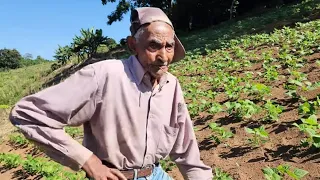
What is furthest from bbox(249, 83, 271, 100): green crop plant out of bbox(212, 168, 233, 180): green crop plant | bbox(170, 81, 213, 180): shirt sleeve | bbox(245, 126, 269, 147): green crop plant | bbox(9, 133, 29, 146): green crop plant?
bbox(9, 133, 29, 146): green crop plant

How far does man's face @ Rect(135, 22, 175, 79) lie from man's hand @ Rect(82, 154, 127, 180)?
1.79 feet

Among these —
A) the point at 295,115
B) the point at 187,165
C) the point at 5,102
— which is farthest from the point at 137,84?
the point at 5,102

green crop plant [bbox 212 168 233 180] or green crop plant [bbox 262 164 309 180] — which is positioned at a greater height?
green crop plant [bbox 262 164 309 180]

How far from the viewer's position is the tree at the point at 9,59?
66.9 metres

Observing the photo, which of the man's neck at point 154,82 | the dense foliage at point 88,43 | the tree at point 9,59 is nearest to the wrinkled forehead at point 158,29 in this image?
the man's neck at point 154,82

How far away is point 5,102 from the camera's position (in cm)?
1928

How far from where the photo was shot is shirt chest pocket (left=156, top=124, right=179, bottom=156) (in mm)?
2242

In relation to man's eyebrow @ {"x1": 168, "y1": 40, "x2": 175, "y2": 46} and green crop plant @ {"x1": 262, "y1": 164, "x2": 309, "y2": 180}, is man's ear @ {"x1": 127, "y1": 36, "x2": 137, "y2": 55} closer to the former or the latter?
man's eyebrow @ {"x1": 168, "y1": 40, "x2": 175, "y2": 46}

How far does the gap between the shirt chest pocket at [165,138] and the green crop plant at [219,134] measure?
3.00 metres

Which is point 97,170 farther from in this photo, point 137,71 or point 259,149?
point 259,149

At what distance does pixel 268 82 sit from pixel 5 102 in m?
15.0

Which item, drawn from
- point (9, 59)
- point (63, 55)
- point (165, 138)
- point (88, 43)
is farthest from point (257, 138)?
point (9, 59)

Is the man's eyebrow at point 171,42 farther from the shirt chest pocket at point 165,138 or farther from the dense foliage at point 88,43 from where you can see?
the dense foliage at point 88,43

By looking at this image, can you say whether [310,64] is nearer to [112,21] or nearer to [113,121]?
[113,121]
